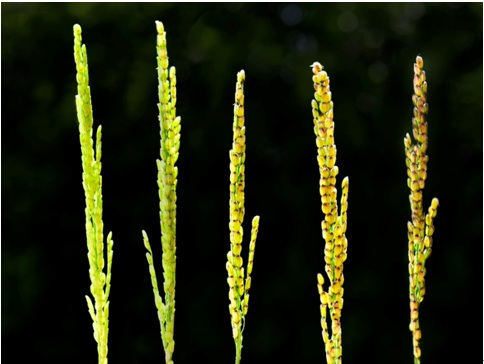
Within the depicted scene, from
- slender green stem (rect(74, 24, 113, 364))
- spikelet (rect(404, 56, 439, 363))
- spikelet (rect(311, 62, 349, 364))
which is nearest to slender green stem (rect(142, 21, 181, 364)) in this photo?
slender green stem (rect(74, 24, 113, 364))

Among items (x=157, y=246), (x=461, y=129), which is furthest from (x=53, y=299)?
(x=461, y=129)

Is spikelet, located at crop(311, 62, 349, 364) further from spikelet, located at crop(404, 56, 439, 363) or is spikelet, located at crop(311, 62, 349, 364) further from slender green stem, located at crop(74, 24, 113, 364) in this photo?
slender green stem, located at crop(74, 24, 113, 364)

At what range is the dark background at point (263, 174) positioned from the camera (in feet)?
7.04

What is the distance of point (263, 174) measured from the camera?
2162mm

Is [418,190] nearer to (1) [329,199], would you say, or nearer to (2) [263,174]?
(1) [329,199]

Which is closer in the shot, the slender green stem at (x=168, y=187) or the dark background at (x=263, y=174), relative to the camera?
the slender green stem at (x=168, y=187)

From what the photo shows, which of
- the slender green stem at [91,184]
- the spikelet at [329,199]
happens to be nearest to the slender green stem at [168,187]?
the slender green stem at [91,184]

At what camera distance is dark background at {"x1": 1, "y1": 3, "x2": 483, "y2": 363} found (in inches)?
84.4

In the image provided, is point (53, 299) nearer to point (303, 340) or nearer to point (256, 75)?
point (303, 340)

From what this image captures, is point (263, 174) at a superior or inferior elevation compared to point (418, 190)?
superior

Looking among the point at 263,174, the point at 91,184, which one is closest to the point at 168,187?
the point at 91,184

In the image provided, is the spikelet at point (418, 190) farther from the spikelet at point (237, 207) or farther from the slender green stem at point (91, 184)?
the slender green stem at point (91, 184)

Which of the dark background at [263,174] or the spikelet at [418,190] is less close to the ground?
the dark background at [263,174]

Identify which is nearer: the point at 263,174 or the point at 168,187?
the point at 168,187
